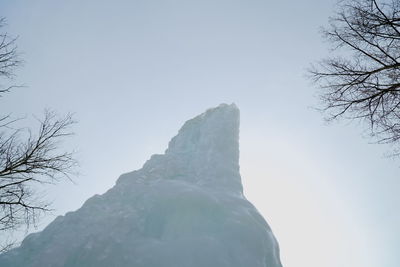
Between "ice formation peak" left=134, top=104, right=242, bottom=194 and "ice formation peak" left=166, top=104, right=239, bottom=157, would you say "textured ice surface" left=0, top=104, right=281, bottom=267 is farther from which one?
"ice formation peak" left=166, top=104, right=239, bottom=157

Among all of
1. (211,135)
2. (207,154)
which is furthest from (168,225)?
(211,135)

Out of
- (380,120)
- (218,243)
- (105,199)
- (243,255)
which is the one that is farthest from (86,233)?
(380,120)

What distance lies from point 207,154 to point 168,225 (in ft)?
96.6

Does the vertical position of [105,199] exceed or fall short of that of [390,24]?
it exceeds it

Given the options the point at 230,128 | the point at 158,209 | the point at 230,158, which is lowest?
the point at 158,209

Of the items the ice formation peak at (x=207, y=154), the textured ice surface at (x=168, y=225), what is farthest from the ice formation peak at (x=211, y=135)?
the textured ice surface at (x=168, y=225)

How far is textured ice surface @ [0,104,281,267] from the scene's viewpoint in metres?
60.2

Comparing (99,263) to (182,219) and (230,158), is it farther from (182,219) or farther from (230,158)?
(230,158)

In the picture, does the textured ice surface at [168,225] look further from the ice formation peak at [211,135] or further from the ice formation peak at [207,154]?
the ice formation peak at [211,135]

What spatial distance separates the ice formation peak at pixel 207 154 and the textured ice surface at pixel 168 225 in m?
0.32

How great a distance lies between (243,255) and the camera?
58.9 metres

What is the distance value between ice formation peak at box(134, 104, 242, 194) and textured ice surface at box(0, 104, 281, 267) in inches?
12.8

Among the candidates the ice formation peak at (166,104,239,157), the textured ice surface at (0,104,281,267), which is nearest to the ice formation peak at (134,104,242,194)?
the ice formation peak at (166,104,239,157)

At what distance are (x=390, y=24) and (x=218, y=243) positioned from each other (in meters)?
60.9
